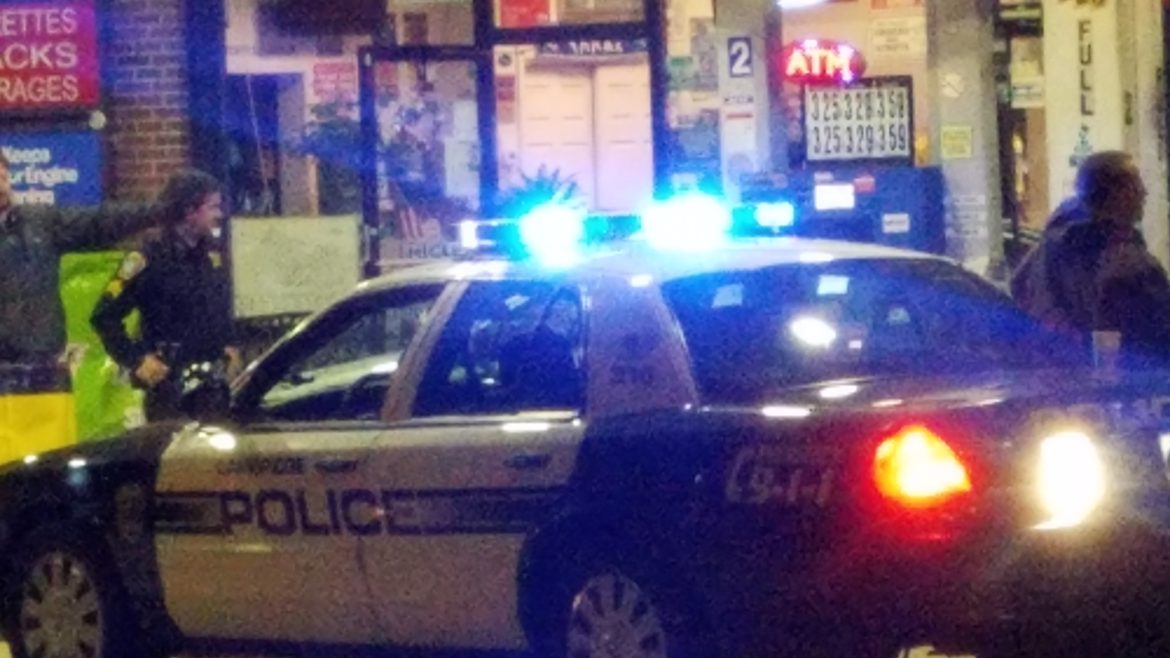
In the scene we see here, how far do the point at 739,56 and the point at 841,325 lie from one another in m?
9.88

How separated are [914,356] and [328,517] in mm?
1890

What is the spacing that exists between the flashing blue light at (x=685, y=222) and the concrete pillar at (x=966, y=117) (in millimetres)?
10005

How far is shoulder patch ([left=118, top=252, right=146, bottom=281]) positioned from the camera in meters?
11.0

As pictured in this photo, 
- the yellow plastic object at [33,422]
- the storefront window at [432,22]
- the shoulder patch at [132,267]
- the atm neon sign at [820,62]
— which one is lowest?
the yellow plastic object at [33,422]

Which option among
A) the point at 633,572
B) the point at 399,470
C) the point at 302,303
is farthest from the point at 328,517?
the point at 302,303

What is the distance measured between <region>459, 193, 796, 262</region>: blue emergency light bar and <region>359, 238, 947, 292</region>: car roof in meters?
0.06

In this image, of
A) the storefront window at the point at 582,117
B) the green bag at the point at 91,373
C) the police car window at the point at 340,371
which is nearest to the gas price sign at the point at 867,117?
the storefront window at the point at 582,117

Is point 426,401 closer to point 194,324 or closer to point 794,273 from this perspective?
point 794,273

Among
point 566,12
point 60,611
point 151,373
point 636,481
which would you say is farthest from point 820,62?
point 636,481

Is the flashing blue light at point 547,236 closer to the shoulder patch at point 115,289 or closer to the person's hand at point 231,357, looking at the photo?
the person's hand at point 231,357

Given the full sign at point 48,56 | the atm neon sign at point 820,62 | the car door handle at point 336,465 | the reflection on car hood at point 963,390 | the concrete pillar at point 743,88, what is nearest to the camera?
the reflection on car hood at point 963,390

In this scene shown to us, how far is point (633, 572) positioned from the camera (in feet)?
24.4

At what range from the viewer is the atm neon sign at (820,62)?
59.7ft

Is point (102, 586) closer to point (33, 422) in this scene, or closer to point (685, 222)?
point (685, 222)
